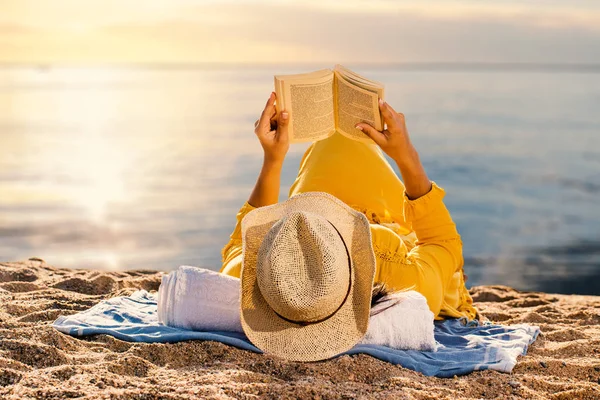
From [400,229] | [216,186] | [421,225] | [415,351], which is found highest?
[421,225]

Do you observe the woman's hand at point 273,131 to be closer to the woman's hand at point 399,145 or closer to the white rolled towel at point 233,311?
the woman's hand at point 399,145

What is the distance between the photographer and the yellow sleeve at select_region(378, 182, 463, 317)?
334cm

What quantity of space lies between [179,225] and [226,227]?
0.49m

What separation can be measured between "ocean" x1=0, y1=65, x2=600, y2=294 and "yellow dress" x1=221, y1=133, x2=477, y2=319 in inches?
88.6

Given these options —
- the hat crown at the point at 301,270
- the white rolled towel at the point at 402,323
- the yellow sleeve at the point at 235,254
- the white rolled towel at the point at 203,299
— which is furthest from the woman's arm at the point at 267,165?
the hat crown at the point at 301,270

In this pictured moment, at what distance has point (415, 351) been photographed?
3.22 metres

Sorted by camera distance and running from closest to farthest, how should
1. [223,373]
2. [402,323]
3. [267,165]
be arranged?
1. [223,373]
2. [402,323]
3. [267,165]

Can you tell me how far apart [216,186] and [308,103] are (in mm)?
6220

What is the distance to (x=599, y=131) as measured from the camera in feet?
48.8

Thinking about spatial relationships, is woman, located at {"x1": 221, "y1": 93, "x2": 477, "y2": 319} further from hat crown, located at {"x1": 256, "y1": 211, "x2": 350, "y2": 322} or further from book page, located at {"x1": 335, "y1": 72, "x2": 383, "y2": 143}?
hat crown, located at {"x1": 256, "y1": 211, "x2": 350, "y2": 322}

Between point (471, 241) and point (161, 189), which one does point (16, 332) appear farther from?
point (161, 189)

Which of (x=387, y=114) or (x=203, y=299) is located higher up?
(x=387, y=114)

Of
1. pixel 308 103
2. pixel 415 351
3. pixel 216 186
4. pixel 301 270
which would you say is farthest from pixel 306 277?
pixel 216 186

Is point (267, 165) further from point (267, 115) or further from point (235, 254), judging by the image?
point (235, 254)
